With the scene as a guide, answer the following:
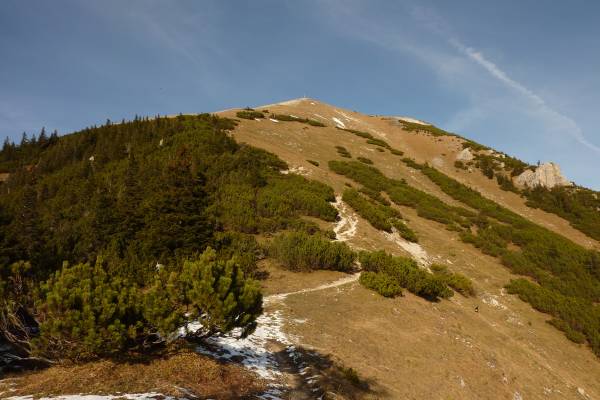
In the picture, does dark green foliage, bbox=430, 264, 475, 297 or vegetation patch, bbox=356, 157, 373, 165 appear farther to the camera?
vegetation patch, bbox=356, 157, 373, 165

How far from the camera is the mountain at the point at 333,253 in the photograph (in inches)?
394

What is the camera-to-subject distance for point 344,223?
870 inches

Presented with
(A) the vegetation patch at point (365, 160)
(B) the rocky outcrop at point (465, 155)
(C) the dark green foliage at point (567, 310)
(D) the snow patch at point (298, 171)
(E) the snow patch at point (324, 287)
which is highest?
(B) the rocky outcrop at point (465, 155)

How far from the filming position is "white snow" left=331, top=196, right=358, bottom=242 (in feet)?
66.2

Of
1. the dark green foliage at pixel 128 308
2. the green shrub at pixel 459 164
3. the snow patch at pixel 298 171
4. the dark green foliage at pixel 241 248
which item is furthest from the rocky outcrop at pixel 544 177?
the dark green foliage at pixel 128 308

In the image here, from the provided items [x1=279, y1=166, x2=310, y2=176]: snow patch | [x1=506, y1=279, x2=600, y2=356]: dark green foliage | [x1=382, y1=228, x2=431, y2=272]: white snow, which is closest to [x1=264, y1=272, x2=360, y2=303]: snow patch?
[x1=382, y1=228, x2=431, y2=272]: white snow

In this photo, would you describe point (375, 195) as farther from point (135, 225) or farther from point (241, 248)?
point (135, 225)

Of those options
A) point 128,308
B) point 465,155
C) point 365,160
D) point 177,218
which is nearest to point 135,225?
point 177,218

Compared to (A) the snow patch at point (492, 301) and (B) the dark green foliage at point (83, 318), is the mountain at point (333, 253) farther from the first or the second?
(B) the dark green foliage at point (83, 318)

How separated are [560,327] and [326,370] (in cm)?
1400

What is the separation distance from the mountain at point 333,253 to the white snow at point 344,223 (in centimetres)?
15

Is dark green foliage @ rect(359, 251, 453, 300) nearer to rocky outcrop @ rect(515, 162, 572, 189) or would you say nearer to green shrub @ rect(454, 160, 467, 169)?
rocky outcrop @ rect(515, 162, 572, 189)

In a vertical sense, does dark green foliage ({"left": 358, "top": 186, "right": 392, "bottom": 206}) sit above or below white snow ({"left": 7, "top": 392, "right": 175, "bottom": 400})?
above

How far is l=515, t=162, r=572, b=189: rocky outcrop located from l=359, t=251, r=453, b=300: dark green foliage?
3329 centimetres
